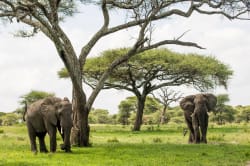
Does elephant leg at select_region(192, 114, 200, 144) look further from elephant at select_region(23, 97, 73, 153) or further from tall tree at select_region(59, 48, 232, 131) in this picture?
tall tree at select_region(59, 48, 232, 131)

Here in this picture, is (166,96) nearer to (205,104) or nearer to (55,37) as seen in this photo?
(205,104)

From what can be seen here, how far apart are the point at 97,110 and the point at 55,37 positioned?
90.7m

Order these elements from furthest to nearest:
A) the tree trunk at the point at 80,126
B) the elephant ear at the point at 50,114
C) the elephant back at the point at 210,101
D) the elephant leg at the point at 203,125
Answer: the elephant back at the point at 210,101
the elephant leg at the point at 203,125
the tree trunk at the point at 80,126
the elephant ear at the point at 50,114

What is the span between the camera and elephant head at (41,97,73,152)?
706 inches

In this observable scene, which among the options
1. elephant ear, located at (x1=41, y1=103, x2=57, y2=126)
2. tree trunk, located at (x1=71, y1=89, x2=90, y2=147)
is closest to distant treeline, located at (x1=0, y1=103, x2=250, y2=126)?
tree trunk, located at (x1=71, y1=89, x2=90, y2=147)

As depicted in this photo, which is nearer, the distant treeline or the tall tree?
the tall tree

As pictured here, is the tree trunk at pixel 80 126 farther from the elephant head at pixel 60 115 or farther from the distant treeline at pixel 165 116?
the distant treeline at pixel 165 116

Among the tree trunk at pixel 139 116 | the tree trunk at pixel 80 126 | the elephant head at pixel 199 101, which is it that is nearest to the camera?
the tree trunk at pixel 80 126

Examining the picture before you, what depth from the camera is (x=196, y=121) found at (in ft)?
77.9

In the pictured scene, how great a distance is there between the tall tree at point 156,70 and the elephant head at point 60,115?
25585 millimetres

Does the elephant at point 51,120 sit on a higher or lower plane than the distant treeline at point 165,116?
lower

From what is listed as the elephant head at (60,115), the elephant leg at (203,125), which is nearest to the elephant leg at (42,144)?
the elephant head at (60,115)

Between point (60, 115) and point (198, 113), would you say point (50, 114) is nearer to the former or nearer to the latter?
point (60, 115)

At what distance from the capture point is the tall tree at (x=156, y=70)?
147ft
